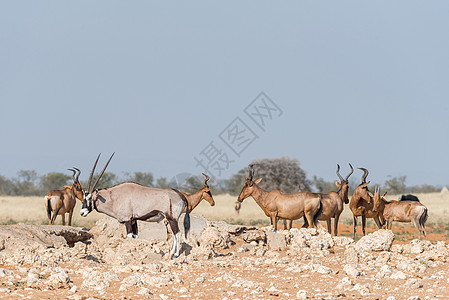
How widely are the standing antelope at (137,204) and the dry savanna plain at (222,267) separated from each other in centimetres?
46

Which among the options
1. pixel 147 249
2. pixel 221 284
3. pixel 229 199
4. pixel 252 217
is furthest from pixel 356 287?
pixel 229 199

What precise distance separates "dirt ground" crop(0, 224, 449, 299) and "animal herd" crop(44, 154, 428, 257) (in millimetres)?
1089

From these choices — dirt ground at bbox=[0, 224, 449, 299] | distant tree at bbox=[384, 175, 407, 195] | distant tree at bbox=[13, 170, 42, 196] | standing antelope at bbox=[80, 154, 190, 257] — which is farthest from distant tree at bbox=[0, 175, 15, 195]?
dirt ground at bbox=[0, 224, 449, 299]

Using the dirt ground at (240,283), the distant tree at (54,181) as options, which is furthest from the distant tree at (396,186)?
the dirt ground at (240,283)

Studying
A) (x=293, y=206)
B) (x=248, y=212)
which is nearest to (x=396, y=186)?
(x=248, y=212)

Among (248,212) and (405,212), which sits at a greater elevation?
(405,212)

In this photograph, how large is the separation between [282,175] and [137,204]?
1665 inches

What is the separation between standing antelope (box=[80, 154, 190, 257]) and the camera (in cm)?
1173

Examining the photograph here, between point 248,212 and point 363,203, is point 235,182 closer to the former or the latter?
point 248,212

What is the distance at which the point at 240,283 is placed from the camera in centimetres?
910

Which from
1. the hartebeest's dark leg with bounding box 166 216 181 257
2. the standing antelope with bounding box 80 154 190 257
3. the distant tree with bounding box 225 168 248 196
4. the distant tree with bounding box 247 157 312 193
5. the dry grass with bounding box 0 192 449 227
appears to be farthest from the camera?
the distant tree with bounding box 225 168 248 196

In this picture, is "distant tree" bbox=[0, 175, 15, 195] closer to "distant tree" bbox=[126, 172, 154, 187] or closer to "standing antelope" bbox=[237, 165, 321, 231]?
"distant tree" bbox=[126, 172, 154, 187]

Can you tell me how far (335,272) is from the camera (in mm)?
10227

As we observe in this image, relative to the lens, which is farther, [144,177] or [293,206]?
[144,177]
